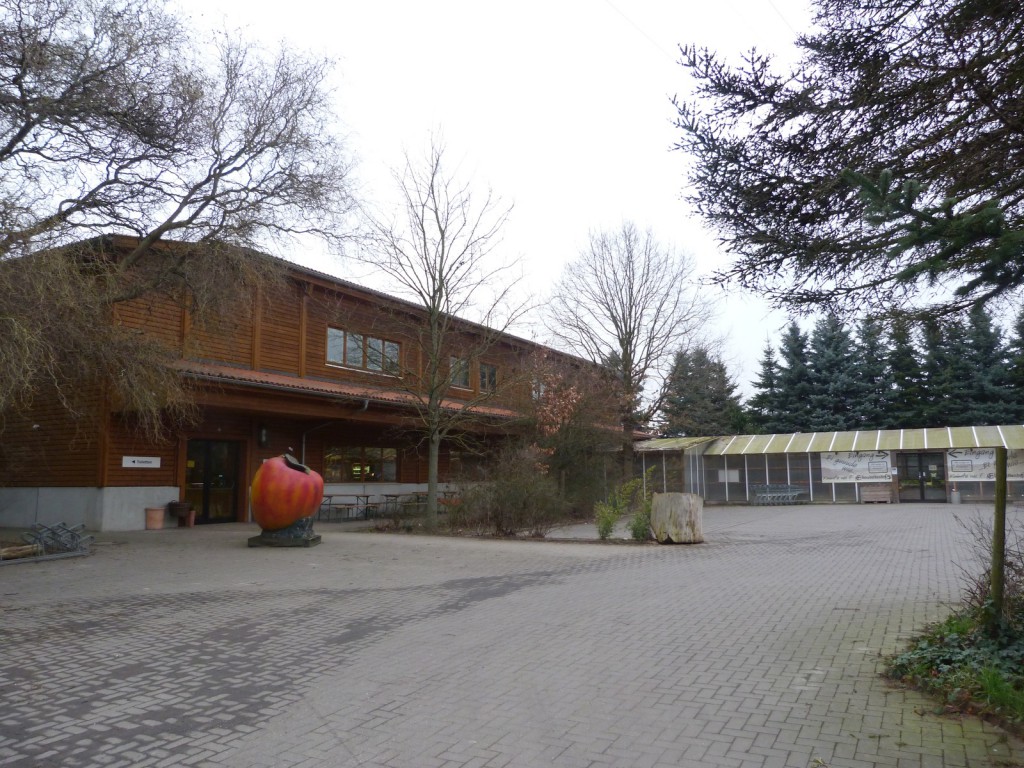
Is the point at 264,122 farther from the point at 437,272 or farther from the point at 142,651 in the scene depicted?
the point at 142,651

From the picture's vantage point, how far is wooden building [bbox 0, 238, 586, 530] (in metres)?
18.1

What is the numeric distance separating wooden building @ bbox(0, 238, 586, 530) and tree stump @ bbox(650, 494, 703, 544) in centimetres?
565

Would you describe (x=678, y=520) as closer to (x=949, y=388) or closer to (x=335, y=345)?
(x=335, y=345)

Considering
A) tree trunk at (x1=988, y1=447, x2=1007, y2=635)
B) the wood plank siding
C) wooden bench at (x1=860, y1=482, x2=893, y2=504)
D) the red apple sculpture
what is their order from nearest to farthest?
1. tree trunk at (x1=988, y1=447, x2=1007, y2=635)
2. the red apple sculpture
3. the wood plank siding
4. wooden bench at (x1=860, y1=482, x2=893, y2=504)

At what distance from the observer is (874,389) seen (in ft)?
157

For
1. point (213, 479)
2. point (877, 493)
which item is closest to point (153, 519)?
point (213, 479)

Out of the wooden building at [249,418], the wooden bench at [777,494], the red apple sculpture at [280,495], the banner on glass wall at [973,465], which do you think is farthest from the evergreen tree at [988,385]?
the red apple sculpture at [280,495]

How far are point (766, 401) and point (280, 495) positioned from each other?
40737mm

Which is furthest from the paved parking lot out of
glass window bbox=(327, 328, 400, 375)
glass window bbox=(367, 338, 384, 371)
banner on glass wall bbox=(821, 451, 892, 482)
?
banner on glass wall bbox=(821, 451, 892, 482)

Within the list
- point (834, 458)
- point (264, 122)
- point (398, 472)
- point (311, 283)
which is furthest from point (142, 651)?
point (834, 458)

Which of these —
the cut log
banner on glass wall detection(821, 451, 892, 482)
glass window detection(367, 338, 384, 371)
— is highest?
glass window detection(367, 338, 384, 371)

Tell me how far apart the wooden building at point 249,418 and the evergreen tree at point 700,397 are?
9943 mm

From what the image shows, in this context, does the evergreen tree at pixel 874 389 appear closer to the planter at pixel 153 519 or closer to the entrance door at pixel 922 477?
the entrance door at pixel 922 477

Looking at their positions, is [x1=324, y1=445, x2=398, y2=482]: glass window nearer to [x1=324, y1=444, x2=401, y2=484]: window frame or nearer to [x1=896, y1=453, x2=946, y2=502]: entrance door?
[x1=324, y1=444, x2=401, y2=484]: window frame
